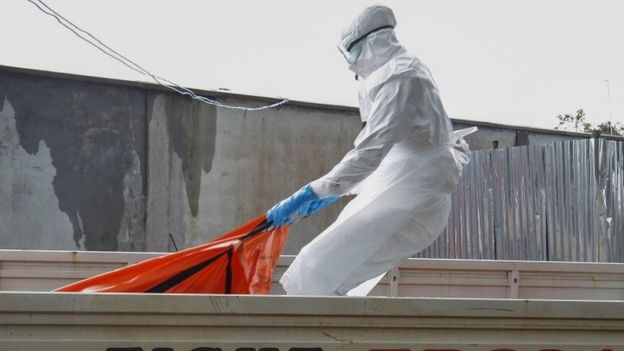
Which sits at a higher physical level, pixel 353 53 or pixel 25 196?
pixel 353 53

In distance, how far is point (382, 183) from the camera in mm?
4219

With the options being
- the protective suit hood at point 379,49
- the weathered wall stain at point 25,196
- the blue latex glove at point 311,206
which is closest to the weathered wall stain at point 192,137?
the weathered wall stain at point 25,196

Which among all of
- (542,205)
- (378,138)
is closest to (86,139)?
(542,205)

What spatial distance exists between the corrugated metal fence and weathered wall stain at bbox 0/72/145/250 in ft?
11.0

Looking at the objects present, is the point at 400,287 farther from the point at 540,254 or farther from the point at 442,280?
the point at 540,254

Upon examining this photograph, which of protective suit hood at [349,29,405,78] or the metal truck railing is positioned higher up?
protective suit hood at [349,29,405,78]

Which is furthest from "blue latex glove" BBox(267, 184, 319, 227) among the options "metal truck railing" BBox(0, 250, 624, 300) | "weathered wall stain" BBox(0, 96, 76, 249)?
"weathered wall stain" BBox(0, 96, 76, 249)

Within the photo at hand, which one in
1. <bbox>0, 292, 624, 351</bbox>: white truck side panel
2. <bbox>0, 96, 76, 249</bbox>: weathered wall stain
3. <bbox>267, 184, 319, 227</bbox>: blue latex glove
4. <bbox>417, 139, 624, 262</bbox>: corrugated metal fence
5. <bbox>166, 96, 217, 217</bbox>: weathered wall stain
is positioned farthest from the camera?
<bbox>166, 96, 217, 217</bbox>: weathered wall stain

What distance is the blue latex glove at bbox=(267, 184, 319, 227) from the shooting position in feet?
13.3

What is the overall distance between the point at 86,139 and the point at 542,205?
465 cm

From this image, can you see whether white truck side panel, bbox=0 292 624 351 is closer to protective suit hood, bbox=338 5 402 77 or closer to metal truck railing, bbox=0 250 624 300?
protective suit hood, bbox=338 5 402 77

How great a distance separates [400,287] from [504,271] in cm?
58

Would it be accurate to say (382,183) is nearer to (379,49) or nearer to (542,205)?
(379,49)

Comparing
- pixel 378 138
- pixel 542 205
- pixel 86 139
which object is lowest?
pixel 542 205
